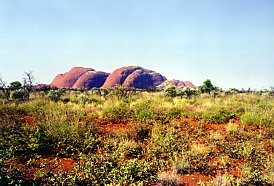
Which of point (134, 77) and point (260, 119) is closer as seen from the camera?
point (260, 119)

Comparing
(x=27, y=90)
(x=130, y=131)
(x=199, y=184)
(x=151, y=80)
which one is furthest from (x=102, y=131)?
(x=151, y=80)

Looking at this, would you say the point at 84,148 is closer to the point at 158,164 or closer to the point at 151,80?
the point at 158,164

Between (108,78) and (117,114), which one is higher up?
(108,78)

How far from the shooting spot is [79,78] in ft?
511

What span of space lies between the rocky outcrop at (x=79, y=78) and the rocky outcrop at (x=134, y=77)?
5380mm

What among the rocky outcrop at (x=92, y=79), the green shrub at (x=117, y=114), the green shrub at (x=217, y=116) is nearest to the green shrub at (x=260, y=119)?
the green shrub at (x=217, y=116)

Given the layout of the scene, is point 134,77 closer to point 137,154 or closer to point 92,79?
point 92,79

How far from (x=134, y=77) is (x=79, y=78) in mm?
33873

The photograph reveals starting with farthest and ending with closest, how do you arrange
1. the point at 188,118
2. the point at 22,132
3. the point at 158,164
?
the point at 188,118 → the point at 22,132 → the point at 158,164

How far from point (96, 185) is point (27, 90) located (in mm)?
19414

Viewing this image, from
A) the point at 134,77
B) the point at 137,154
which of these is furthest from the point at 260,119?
the point at 134,77

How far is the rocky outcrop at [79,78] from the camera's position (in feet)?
496

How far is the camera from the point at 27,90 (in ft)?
73.5

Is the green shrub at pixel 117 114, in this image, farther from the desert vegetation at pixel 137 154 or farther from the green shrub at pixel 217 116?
the green shrub at pixel 217 116
